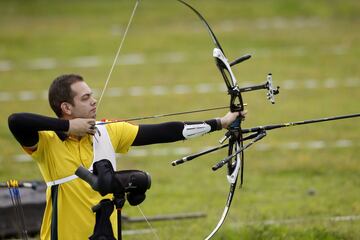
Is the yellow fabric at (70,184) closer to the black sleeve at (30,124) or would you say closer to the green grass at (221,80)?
the black sleeve at (30,124)

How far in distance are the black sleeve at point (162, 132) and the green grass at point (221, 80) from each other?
2125 mm

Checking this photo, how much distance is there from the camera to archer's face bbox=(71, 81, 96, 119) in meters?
6.58

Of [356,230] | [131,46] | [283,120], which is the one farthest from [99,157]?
[131,46]

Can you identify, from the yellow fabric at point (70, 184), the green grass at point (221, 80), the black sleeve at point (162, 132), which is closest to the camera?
the yellow fabric at point (70, 184)

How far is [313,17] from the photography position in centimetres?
2762

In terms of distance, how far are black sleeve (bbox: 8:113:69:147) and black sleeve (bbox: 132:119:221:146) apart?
0.69 meters

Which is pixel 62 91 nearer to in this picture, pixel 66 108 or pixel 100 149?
pixel 66 108

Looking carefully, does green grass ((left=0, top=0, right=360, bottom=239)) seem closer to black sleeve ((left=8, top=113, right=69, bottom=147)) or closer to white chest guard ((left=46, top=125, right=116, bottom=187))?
white chest guard ((left=46, top=125, right=116, bottom=187))

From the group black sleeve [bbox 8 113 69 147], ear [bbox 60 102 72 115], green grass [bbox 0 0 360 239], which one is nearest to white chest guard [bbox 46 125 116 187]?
ear [bbox 60 102 72 115]

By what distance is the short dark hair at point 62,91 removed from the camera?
21.6 feet

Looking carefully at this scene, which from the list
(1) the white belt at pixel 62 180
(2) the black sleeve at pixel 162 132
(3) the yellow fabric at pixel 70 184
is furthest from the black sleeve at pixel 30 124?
(2) the black sleeve at pixel 162 132

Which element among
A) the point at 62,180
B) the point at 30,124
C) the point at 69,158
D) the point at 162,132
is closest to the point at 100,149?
the point at 69,158

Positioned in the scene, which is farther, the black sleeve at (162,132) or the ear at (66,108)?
the black sleeve at (162,132)

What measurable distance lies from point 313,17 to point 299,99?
953cm
